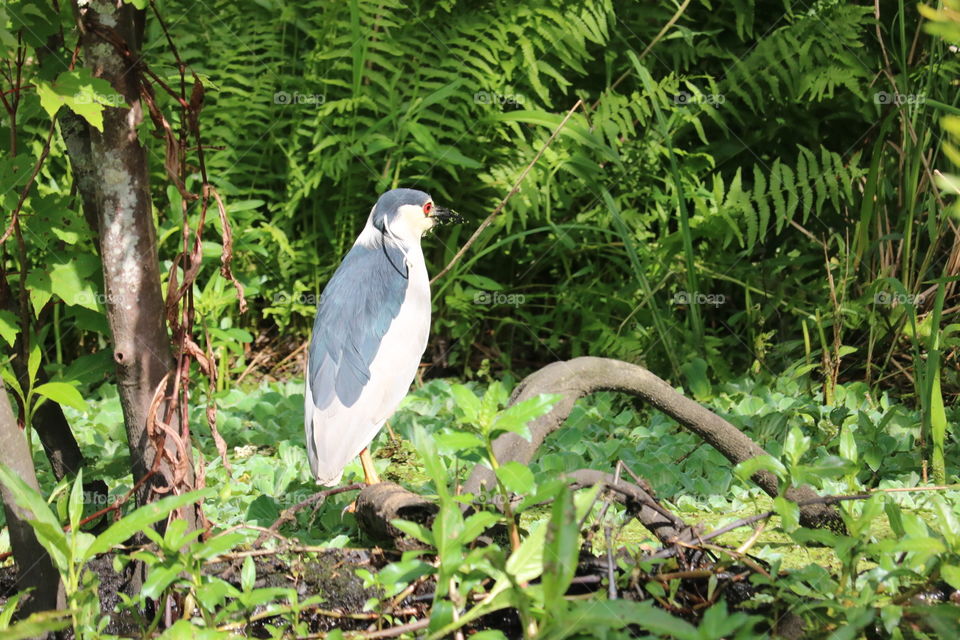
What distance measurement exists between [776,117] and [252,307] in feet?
10.2

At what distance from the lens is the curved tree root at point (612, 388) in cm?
243

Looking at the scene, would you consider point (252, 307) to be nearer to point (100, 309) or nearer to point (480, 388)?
point (480, 388)

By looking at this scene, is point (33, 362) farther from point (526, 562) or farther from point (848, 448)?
point (848, 448)

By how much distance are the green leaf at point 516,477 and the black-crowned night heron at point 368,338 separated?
1311 mm

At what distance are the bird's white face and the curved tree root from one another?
4.26 ft

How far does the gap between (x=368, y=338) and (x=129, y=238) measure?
1.15m

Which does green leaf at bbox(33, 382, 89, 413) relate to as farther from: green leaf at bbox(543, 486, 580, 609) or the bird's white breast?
green leaf at bbox(543, 486, 580, 609)

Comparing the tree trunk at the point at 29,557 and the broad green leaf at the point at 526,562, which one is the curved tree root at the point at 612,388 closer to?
the broad green leaf at the point at 526,562

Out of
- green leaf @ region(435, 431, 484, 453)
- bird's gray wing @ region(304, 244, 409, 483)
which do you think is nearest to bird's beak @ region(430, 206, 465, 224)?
bird's gray wing @ region(304, 244, 409, 483)

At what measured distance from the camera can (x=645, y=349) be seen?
4398 millimetres

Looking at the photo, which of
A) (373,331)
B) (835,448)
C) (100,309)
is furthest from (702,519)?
Answer: (100,309)

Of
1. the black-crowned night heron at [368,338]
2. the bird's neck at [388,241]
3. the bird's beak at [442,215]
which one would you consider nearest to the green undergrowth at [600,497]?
the black-crowned night heron at [368,338]

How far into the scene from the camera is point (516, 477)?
1.71 metres

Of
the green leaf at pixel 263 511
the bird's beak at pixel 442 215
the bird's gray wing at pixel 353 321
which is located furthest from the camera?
the bird's beak at pixel 442 215
